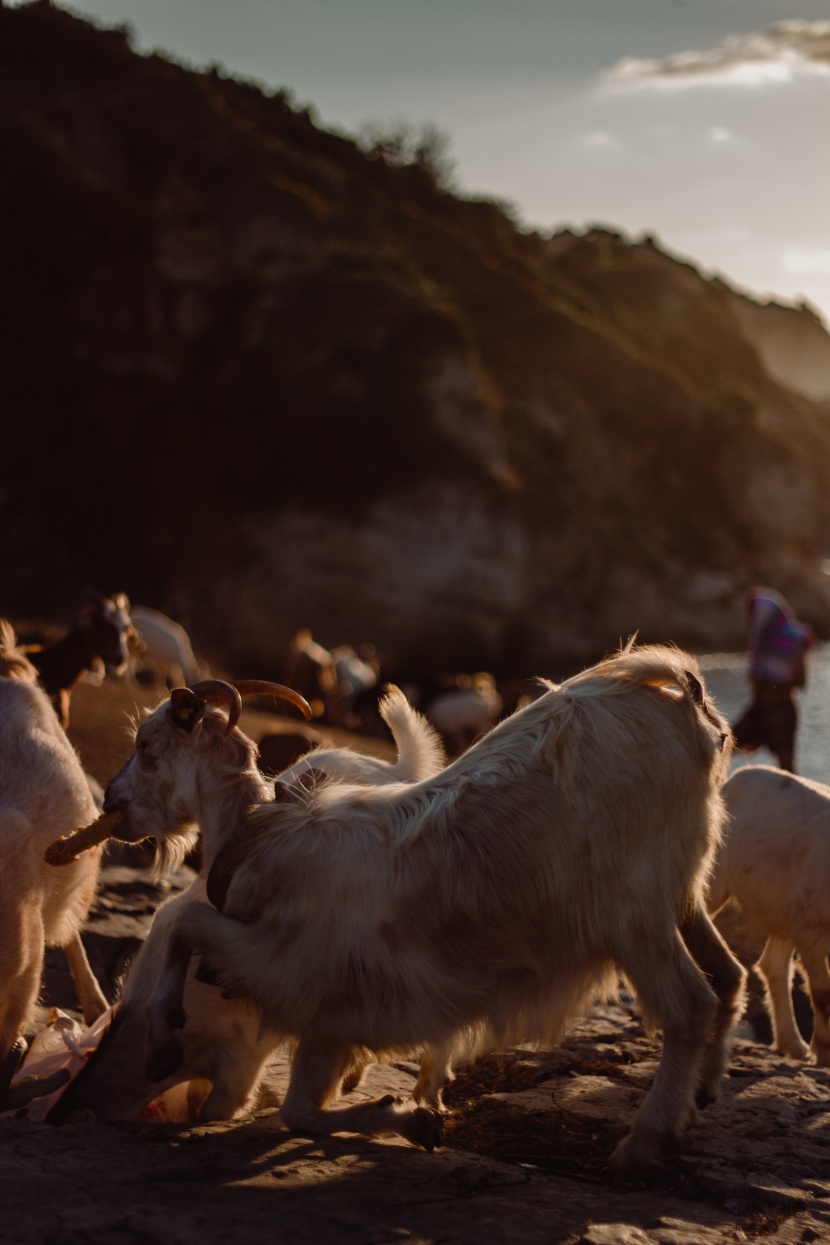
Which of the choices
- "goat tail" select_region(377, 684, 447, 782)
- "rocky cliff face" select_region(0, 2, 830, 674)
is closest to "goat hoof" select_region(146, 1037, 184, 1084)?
"goat tail" select_region(377, 684, 447, 782)

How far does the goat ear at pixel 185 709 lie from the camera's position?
4.05m

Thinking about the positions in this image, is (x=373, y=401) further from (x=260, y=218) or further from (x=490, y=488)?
(x=260, y=218)

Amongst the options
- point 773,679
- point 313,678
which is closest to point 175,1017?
point 773,679

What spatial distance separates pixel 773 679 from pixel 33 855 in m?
7.05

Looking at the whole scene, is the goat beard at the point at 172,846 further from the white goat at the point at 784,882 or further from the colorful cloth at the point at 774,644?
the colorful cloth at the point at 774,644

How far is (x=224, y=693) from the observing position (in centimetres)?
414

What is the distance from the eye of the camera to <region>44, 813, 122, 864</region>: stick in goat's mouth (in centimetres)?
418

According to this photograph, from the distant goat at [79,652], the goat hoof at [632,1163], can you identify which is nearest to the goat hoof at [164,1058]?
the goat hoof at [632,1163]

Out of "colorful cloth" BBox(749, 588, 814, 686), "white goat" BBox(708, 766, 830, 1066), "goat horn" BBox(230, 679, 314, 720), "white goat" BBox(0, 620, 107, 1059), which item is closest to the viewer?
"white goat" BBox(0, 620, 107, 1059)

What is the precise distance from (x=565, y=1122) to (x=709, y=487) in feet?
157

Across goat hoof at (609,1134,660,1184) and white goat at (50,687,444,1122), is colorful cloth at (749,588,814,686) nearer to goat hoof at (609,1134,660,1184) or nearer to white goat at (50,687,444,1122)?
white goat at (50,687,444,1122)

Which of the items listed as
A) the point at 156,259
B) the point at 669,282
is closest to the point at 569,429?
the point at 156,259

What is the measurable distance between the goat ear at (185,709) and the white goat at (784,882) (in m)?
2.89

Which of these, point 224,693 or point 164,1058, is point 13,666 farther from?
point 164,1058
